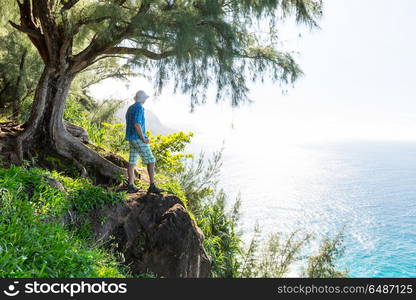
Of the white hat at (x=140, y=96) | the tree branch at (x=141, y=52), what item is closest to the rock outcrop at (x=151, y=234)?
the white hat at (x=140, y=96)

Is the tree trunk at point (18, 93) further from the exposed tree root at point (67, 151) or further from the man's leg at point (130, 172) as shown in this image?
the man's leg at point (130, 172)

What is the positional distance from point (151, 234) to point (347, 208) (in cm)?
3519

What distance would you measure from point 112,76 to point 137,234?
7880 millimetres

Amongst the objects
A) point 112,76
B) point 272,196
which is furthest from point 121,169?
point 272,196

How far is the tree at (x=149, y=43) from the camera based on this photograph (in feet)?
15.7

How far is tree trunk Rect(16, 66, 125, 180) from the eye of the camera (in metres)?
6.27

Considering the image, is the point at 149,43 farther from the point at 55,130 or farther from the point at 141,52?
the point at 55,130

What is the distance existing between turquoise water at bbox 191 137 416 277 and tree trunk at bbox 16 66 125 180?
621 cm

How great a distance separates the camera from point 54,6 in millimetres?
6324

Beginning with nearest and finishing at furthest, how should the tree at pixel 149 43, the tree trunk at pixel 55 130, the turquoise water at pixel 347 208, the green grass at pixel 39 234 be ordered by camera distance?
the green grass at pixel 39 234, the tree at pixel 149 43, the tree trunk at pixel 55 130, the turquoise water at pixel 347 208

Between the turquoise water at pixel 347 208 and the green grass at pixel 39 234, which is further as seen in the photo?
the turquoise water at pixel 347 208

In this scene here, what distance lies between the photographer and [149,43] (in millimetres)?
5195

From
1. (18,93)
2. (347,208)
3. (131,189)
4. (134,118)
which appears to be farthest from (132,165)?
(347,208)

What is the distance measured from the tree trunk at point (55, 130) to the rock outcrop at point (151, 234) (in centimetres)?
113
